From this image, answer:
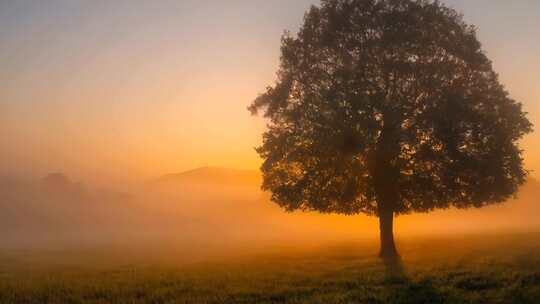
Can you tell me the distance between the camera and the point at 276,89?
113 ft

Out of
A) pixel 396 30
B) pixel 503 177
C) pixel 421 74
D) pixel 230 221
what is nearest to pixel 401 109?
pixel 421 74

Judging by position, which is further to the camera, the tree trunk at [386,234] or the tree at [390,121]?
the tree trunk at [386,234]

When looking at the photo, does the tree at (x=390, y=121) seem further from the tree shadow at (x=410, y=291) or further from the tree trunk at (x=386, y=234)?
the tree shadow at (x=410, y=291)

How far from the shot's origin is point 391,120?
3028 cm

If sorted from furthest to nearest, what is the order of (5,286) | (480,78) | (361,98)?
1. (480,78)
2. (361,98)
3. (5,286)

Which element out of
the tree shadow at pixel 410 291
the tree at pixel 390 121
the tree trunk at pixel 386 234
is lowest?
the tree shadow at pixel 410 291

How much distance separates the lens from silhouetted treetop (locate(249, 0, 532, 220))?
30.0 m

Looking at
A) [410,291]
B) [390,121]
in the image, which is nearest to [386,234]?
[390,121]

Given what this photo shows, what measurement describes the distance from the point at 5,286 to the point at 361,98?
20.7 meters

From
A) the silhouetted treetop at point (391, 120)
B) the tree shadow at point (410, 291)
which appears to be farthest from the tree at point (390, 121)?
the tree shadow at point (410, 291)

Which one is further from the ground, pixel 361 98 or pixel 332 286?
pixel 361 98

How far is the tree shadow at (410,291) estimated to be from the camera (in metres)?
15.1

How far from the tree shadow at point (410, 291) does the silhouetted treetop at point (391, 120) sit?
35.8 feet

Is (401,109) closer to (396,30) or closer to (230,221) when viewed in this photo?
(396,30)
